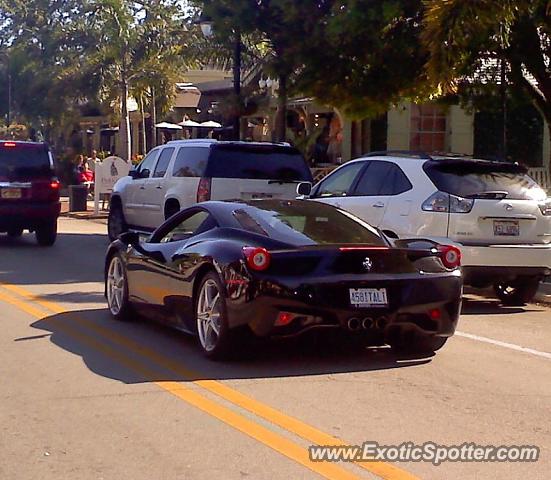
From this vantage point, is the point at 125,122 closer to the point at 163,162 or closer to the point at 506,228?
the point at 163,162

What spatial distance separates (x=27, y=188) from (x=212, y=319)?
37.0 feet

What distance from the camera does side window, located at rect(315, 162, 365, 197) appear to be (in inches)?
555

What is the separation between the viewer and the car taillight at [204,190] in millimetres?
17016

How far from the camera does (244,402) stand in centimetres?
779

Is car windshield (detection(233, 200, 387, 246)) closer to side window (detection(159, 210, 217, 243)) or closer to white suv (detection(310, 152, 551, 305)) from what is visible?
side window (detection(159, 210, 217, 243))

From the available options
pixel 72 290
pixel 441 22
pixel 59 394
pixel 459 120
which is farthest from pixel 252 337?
pixel 459 120

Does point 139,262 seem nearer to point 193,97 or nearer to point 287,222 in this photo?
point 287,222

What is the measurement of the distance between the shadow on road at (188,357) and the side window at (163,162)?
8.00 metres

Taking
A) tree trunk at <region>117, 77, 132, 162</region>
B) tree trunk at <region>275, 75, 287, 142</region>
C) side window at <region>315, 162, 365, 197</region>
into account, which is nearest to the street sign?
tree trunk at <region>117, 77, 132, 162</region>

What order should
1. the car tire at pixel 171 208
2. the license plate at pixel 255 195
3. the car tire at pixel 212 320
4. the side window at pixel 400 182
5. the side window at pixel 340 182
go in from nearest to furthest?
the car tire at pixel 212 320 → the side window at pixel 400 182 → the side window at pixel 340 182 → the license plate at pixel 255 195 → the car tire at pixel 171 208

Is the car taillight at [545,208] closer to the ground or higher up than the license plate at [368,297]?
higher up

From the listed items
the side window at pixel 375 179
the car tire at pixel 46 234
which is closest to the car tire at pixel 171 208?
the car tire at pixel 46 234

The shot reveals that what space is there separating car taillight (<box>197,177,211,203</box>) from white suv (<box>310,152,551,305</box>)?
14.1 ft

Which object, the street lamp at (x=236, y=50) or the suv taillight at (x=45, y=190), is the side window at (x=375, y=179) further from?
the street lamp at (x=236, y=50)
